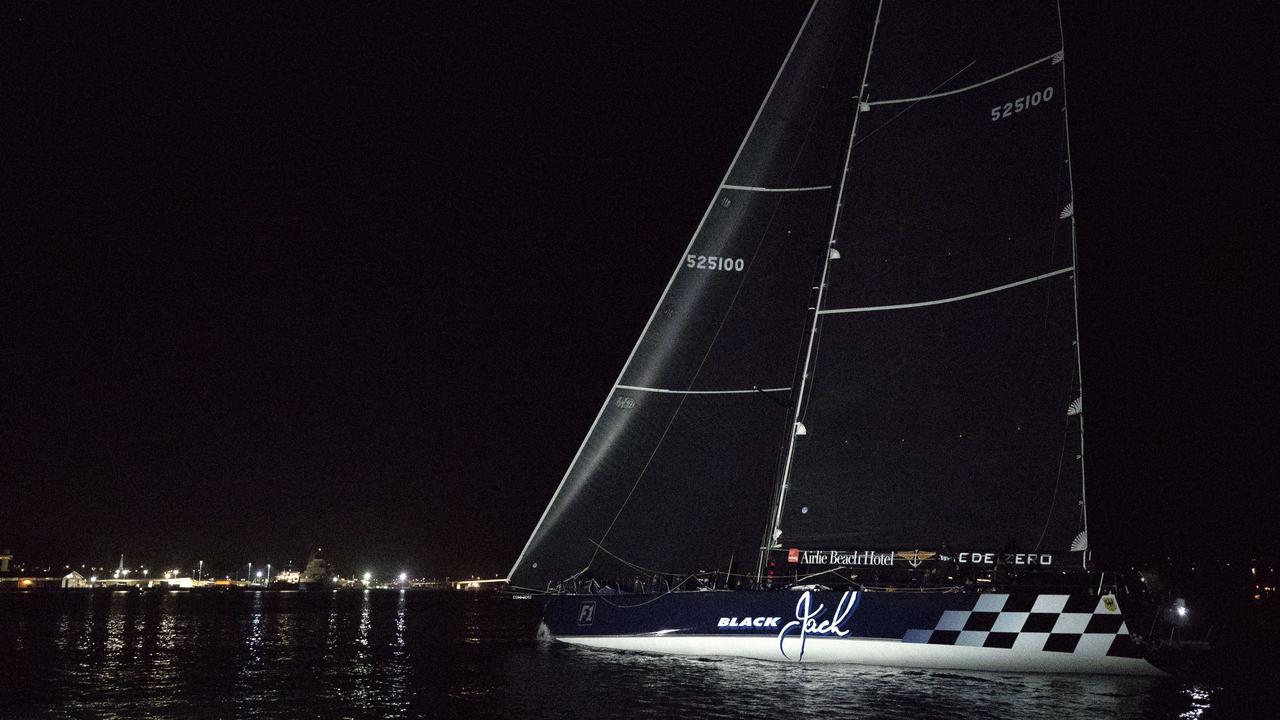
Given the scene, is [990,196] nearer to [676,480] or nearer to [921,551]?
[921,551]

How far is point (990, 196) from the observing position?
1688 centimetres

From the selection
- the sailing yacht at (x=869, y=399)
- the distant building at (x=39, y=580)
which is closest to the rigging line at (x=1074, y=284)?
the sailing yacht at (x=869, y=399)

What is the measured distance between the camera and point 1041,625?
14477 mm

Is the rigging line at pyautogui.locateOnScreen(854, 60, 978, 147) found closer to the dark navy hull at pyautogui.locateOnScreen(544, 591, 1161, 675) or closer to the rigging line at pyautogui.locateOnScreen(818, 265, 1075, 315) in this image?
the rigging line at pyautogui.locateOnScreen(818, 265, 1075, 315)

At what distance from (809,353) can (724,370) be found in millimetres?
1548

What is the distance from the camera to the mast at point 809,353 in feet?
55.2

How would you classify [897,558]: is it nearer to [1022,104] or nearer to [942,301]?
[942,301]

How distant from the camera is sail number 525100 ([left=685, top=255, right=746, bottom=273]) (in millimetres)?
18531

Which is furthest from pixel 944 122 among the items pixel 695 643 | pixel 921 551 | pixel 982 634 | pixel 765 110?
pixel 695 643

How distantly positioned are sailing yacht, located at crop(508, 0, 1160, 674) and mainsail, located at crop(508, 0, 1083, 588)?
34 mm

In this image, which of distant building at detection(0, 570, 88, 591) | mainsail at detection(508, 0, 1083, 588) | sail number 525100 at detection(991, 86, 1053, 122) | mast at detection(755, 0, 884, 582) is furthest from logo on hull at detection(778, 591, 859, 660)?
distant building at detection(0, 570, 88, 591)

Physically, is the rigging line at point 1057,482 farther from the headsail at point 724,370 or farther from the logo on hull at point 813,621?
the headsail at point 724,370

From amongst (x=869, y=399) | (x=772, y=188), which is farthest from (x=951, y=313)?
(x=772, y=188)

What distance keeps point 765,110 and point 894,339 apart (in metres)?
4.77
